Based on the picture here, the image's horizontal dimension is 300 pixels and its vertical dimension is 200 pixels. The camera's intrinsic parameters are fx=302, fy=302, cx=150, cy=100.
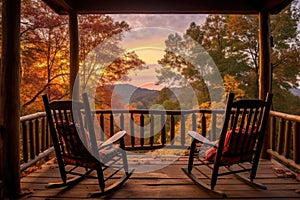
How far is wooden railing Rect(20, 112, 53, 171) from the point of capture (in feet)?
13.0

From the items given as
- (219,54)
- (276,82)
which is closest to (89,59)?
(219,54)

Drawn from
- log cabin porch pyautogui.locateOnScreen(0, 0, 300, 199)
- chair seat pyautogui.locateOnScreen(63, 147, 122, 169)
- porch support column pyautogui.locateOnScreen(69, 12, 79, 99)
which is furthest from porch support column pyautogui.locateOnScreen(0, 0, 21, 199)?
porch support column pyautogui.locateOnScreen(69, 12, 79, 99)

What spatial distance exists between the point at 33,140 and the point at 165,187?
6.59 feet

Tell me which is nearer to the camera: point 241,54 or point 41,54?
point 41,54

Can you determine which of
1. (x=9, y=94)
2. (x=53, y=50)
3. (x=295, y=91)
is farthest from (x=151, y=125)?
(x=295, y=91)

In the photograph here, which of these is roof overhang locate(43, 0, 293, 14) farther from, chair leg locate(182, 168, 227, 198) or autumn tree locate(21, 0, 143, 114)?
autumn tree locate(21, 0, 143, 114)

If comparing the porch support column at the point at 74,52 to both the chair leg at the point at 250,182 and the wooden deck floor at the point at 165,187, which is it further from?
the chair leg at the point at 250,182

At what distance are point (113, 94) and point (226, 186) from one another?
16.2 ft

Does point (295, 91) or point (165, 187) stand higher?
point (295, 91)

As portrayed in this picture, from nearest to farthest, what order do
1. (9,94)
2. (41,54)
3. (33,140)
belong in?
(9,94) → (33,140) → (41,54)

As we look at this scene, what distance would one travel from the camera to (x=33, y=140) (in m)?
4.26

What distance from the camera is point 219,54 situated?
1065 cm

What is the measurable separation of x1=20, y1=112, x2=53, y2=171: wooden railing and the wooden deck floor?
21 cm

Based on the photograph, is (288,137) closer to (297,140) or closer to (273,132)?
(297,140)
